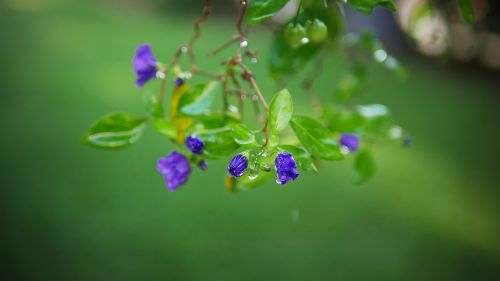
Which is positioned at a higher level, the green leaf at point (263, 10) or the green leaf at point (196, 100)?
the green leaf at point (263, 10)

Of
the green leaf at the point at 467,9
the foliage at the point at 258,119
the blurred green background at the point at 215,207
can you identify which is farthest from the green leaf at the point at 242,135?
the blurred green background at the point at 215,207

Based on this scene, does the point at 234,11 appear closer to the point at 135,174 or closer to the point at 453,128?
the point at 453,128

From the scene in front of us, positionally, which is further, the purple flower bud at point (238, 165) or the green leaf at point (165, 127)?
the green leaf at point (165, 127)

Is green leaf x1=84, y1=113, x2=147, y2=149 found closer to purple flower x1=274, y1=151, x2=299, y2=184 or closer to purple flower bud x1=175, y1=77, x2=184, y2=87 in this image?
purple flower bud x1=175, y1=77, x2=184, y2=87

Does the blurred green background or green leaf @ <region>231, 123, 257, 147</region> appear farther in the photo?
the blurred green background

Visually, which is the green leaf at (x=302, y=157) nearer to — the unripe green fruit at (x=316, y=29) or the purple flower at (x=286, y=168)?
the purple flower at (x=286, y=168)

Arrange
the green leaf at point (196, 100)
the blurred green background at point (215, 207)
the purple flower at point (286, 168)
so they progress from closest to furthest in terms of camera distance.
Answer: the purple flower at point (286, 168) → the green leaf at point (196, 100) → the blurred green background at point (215, 207)

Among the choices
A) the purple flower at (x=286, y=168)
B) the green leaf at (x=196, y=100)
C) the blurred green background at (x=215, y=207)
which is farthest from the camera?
the blurred green background at (x=215, y=207)

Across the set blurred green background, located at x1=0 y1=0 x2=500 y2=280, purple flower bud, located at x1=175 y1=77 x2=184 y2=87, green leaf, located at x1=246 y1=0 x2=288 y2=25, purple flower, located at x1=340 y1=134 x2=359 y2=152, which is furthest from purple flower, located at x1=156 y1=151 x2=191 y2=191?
blurred green background, located at x1=0 y1=0 x2=500 y2=280

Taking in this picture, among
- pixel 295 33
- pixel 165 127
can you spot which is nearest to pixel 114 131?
pixel 165 127
